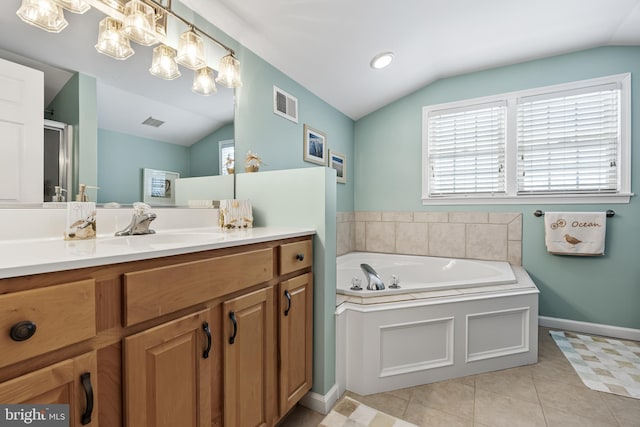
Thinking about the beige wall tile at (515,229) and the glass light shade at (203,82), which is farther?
the beige wall tile at (515,229)

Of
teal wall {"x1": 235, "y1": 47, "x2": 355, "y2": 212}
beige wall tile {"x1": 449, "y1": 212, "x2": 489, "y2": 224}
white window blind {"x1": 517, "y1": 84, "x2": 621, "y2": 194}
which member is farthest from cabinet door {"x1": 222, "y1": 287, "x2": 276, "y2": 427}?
white window blind {"x1": 517, "y1": 84, "x2": 621, "y2": 194}

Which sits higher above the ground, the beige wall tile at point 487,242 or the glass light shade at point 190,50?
the glass light shade at point 190,50

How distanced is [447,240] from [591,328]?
4.26 ft

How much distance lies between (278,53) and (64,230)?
1.71 m

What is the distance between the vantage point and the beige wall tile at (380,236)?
3230mm

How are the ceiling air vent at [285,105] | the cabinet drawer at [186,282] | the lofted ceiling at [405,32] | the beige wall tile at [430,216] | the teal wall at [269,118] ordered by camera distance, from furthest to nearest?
the beige wall tile at [430,216], the ceiling air vent at [285,105], the teal wall at [269,118], the lofted ceiling at [405,32], the cabinet drawer at [186,282]

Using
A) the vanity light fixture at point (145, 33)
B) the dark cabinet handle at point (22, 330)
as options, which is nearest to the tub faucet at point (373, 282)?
the vanity light fixture at point (145, 33)

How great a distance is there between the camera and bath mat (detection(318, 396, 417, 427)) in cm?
147

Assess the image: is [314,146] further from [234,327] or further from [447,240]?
[234,327]

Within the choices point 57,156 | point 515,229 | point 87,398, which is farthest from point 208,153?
point 515,229

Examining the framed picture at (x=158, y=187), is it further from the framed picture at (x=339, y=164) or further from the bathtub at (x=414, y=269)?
the framed picture at (x=339, y=164)

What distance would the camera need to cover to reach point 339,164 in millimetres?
3141

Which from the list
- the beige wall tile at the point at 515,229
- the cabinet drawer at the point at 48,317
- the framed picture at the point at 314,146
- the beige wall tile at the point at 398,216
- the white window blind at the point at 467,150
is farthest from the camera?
the beige wall tile at the point at 398,216

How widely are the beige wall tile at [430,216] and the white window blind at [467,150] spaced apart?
20 centimetres
